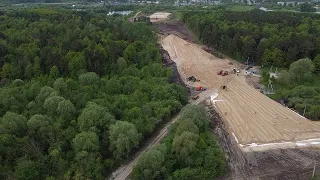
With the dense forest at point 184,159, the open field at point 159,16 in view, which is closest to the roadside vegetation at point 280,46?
the dense forest at point 184,159

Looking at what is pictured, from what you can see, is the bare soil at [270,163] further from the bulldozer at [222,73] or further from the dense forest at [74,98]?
the bulldozer at [222,73]

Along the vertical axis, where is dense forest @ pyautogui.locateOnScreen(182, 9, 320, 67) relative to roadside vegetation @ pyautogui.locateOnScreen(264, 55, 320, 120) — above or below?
above

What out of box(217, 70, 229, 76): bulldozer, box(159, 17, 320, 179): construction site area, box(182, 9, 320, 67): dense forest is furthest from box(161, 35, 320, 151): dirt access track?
box(182, 9, 320, 67): dense forest

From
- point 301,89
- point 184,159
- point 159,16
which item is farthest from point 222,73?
point 159,16

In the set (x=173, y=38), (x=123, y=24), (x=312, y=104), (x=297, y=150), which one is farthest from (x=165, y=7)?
(x=297, y=150)

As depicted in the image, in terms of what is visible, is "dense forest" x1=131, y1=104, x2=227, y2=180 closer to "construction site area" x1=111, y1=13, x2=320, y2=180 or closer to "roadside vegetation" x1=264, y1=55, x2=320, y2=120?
"construction site area" x1=111, y1=13, x2=320, y2=180

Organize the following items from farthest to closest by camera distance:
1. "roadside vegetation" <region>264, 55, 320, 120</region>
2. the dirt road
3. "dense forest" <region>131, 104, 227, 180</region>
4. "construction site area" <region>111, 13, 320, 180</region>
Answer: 1. "roadside vegetation" <region>264, 55, 320, 120</region>
2. "construction site area" <region>111, 13, 320, 180</region>
3. the dirt road
4. "dense forest" <region>131, 104, 227, 180</region>

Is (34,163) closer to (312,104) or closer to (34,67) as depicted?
(34,67)

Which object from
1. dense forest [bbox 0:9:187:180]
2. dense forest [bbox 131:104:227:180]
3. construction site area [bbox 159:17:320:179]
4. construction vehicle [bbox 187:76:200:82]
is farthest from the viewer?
construction vehicle [bbox 187:76:200:82]
